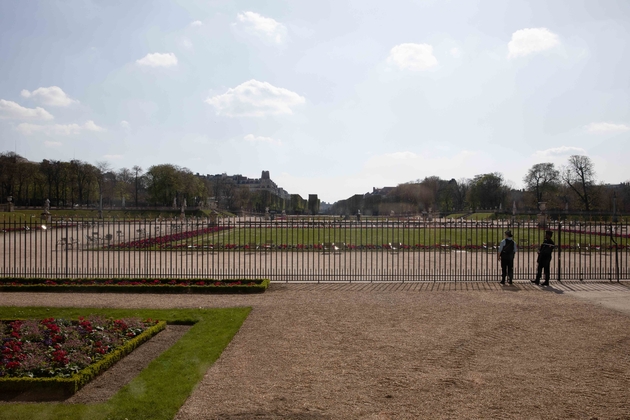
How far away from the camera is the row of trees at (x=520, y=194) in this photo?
69.2 m

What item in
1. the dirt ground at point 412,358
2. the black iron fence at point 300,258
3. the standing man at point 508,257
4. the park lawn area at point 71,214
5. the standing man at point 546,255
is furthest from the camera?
the park lawn area at point 71,214

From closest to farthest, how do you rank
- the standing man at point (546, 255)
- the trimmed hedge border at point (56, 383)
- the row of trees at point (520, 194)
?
1. the trimmed hedge border at point (56, 383)
2. the standing man at point (546, 255)
3. the row of trees at point (520, 194)

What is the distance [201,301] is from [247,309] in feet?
6.09

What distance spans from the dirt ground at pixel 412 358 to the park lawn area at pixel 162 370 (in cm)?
26

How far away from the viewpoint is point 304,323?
974 cm

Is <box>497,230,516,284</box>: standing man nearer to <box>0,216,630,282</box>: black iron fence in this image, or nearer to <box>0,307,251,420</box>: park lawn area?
<box>0,216,630,282</box>: black iron fence

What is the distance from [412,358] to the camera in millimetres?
7621

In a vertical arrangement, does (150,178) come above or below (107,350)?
above

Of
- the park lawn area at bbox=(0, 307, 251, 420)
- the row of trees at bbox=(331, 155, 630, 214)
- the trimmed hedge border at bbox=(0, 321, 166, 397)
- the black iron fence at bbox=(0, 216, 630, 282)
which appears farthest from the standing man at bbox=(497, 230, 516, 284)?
the row of trees at bbox=(331, 155, 630, 214)

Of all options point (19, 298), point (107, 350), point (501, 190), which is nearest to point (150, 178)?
point (501, 190)

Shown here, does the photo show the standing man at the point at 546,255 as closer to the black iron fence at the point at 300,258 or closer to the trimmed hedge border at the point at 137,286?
the black iron fence at the point at 300,258

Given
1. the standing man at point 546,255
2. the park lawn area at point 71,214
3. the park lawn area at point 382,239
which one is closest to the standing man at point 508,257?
the standing man at point 546,255

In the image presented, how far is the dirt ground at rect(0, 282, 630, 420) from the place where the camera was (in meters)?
5.88

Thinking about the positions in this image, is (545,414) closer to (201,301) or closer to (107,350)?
(107,350)
